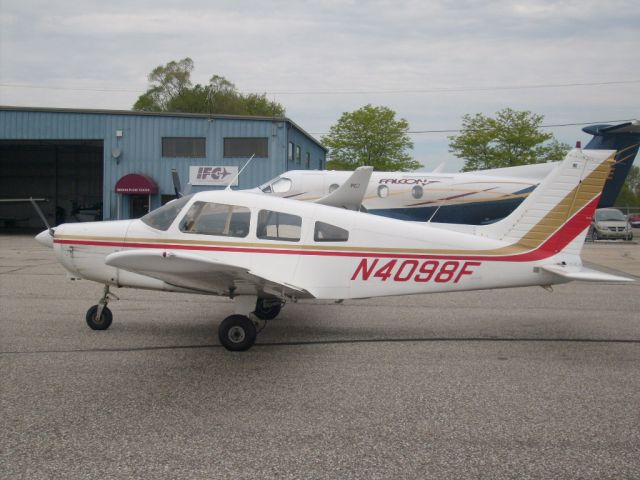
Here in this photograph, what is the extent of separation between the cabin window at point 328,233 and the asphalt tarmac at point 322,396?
133 centimetres

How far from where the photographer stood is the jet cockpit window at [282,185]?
1829 centimetres

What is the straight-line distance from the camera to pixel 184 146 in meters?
30.9

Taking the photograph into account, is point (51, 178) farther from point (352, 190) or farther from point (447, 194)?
point (352, 190)

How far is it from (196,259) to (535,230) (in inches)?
174

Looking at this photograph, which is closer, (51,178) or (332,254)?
(332,254)

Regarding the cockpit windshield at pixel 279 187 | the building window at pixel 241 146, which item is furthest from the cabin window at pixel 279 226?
the building window at pixel 241 146

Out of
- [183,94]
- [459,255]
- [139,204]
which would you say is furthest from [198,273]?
[183,94]

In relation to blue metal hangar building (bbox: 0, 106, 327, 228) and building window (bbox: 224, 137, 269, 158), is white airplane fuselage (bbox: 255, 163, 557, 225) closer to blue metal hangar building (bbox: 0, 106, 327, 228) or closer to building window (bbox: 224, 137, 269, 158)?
blue metal hangar building (bbox: 0, 106, 327, 228)

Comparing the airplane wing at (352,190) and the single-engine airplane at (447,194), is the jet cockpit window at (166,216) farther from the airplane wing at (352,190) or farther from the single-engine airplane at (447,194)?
the single-engine airplane at (447,194)

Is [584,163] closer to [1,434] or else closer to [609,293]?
[609,293]

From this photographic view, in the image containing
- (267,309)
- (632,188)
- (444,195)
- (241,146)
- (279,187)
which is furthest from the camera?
(632,188)

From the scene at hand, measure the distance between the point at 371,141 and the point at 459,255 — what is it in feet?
162

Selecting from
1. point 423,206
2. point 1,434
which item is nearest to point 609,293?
point 423,206

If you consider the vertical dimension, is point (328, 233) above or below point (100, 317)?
above
